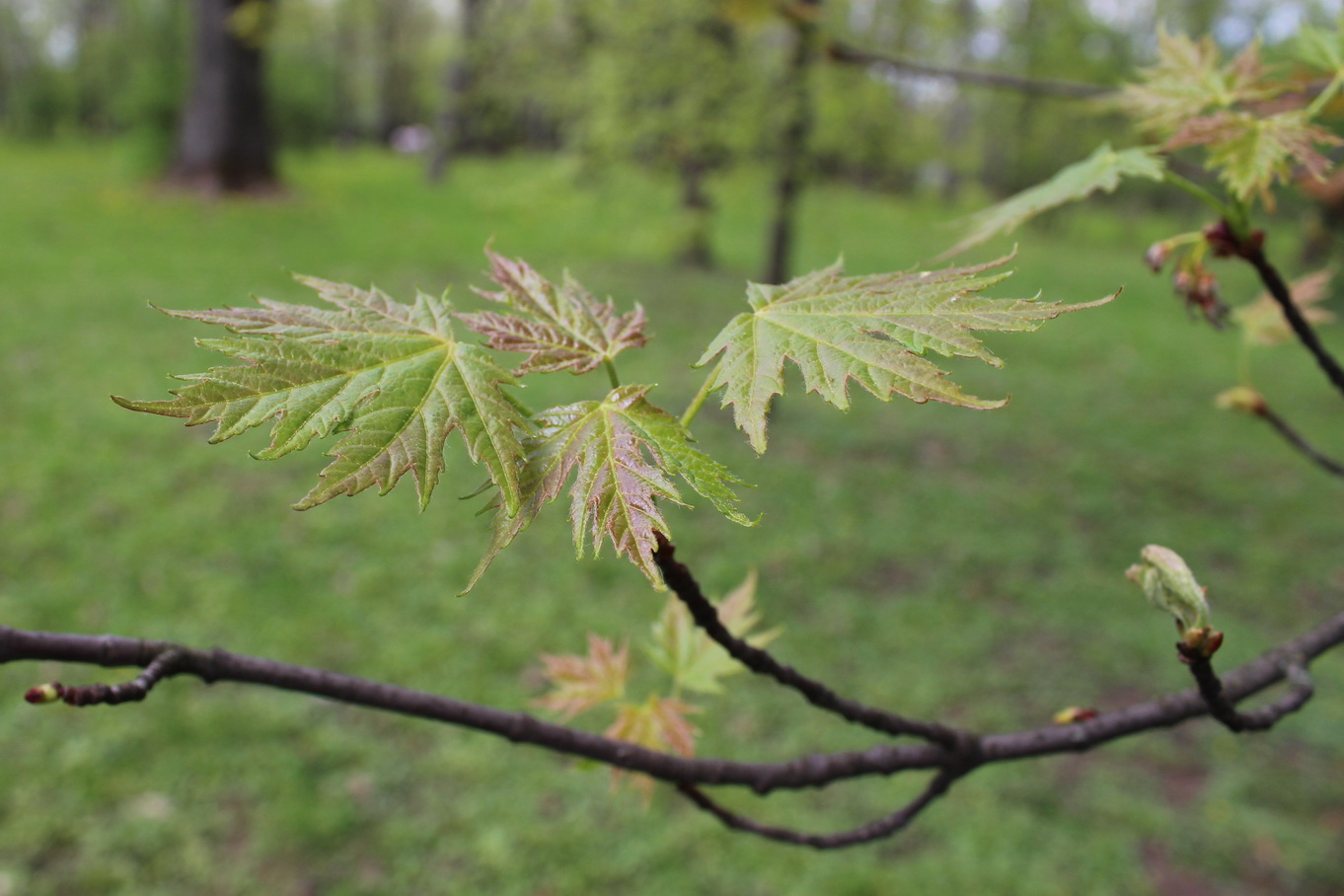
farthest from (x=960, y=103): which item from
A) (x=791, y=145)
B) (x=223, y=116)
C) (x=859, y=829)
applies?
(x=859, y=829)

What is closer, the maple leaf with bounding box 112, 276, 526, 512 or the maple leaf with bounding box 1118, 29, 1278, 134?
the maple leaf with bounding box 112, 276, 526, 512

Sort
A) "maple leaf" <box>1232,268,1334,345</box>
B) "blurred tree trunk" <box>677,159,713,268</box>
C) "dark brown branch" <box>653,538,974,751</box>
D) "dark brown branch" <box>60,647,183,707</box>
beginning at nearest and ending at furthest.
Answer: "dark brown branch" <box>60,647,183,707</box>, "dark brown branch" <box>653,538,974,751</box>, "maple leaf" <box>1232,268,1334,345</box>, "blurred tree trunk" <box>677,159,713,268</box>

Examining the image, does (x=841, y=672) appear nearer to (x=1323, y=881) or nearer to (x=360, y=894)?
(x=1323, y=881)

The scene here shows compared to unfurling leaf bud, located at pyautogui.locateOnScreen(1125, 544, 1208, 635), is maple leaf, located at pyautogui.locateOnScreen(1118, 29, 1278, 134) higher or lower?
higher

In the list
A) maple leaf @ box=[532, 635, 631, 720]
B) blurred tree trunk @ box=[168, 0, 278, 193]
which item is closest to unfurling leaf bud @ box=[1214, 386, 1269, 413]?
maple leaf @ box=[532, 635, 631, 720]

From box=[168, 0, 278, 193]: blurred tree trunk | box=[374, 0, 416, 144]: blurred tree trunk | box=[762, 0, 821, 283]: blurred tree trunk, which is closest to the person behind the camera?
box=[762, 0, 821, 283]: blurred tree trunk

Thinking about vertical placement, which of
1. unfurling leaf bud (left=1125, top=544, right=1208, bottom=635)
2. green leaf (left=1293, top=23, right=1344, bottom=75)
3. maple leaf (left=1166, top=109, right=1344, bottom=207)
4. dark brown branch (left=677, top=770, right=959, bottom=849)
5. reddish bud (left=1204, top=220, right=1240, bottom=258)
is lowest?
dark brown branch (left=677, top=770, right=959, bottom=849)

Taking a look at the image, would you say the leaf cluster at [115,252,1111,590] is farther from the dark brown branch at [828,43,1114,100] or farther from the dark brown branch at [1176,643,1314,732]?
the dark brown branch at [828,43,1114,100]
